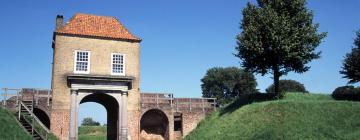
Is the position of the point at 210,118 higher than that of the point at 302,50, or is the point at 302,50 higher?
the point at 302,50

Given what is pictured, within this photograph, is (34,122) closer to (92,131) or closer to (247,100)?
(247,100)

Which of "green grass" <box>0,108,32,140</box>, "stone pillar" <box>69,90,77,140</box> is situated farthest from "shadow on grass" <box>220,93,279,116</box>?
"green grass" <box>0,108,32,140</box>

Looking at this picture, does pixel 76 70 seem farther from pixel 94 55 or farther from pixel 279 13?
pixel 279 13

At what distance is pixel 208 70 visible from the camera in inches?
3024

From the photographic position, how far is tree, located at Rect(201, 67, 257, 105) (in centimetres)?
7275

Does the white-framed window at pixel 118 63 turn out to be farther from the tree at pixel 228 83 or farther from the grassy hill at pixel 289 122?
the tree at pixel 228 83

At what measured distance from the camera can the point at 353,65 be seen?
33938 mm

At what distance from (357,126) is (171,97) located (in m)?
16.2

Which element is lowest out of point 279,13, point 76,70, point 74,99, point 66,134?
point 66,134

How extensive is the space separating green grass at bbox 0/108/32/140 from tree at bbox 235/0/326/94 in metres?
18.5

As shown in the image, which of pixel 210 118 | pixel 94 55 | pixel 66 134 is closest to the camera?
pixel 66 134

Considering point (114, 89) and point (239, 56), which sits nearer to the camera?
point (114, 89)

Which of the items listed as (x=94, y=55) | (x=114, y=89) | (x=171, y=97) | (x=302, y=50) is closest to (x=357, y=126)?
(x=302, y=50)

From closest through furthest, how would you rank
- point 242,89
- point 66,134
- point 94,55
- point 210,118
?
point 66,134, point 94,55, point 210,118, point 242,89
